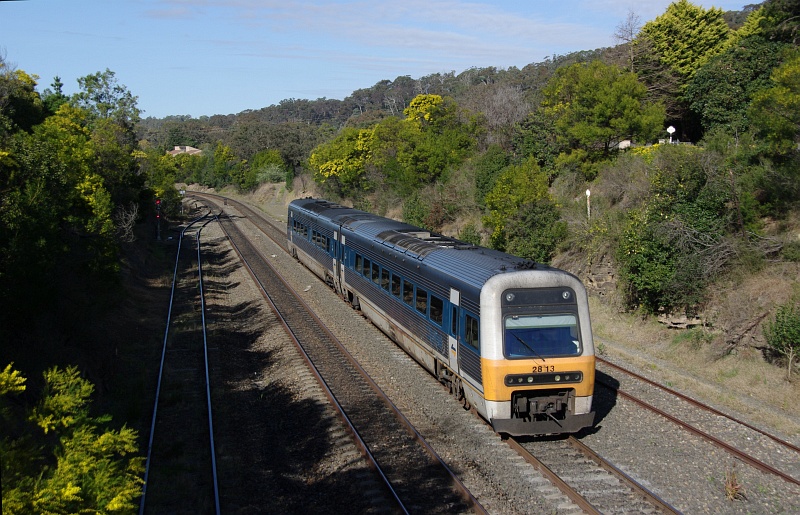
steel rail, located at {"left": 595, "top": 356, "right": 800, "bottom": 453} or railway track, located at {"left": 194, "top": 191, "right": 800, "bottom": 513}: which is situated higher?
railway track, located at {"left": 194, "top": 191, "right": 800, "bottom": 513}

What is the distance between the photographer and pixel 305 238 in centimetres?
2825

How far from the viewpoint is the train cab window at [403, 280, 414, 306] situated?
14703 millimetres

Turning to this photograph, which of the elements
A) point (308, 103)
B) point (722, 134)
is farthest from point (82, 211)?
point (308, 103)

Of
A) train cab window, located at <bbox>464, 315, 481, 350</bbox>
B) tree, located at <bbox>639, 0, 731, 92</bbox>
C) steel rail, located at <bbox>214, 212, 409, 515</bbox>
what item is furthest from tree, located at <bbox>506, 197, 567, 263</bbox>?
tree, located at <bbox>639, 0, 731, 92</bbox>

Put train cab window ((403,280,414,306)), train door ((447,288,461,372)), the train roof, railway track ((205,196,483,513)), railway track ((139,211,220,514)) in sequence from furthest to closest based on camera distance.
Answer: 1. train cab window ((403,280,414,306))
2. train door ((447,288,461,372))
3. the train roof
4. railway track ((139,211,220,514))
5. railway track ((205,196,483,513))

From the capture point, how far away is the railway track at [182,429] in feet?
31.1

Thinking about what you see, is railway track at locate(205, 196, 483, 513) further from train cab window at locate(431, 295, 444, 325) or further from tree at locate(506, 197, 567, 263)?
tree at locate(506, 197, 567, 263)

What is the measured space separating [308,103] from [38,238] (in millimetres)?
175921

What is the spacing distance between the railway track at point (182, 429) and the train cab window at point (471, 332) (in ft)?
15.0

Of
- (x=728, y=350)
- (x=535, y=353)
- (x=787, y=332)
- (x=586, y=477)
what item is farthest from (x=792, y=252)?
(x=586, y=477)

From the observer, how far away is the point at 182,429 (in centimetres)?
1220

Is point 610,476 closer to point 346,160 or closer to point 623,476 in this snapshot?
point 623,476

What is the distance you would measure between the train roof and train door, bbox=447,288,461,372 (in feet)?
1.27

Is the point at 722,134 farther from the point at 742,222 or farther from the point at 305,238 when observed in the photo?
the point at 305,238
